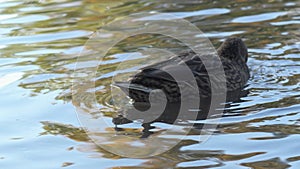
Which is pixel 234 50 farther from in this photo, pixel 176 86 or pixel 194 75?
pixel 176 86

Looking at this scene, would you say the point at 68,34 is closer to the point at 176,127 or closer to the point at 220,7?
the point at 220,7

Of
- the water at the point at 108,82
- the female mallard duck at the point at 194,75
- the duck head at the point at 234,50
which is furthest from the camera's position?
the duck head at the point at 234,50

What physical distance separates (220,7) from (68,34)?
2.87 metres

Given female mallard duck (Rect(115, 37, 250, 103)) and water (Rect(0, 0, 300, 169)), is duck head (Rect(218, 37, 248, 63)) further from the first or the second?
water (Rect(0, 0, 300, 169))

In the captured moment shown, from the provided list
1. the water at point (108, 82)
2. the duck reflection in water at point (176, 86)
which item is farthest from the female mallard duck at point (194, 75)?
the water at point (108, 82)

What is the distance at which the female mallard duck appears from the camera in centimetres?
898

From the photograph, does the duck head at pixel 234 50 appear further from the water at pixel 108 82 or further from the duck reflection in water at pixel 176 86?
the duck reflection in water at pixel 176 86

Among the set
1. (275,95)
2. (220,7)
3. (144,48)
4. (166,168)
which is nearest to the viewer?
(166,168)

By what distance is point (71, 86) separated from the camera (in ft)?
32.5

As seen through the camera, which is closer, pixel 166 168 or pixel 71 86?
pixel 166 168

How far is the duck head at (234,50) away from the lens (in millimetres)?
10750

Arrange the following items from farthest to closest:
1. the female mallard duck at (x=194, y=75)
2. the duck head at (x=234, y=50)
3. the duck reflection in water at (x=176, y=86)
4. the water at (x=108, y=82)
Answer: the duck head at (x=234, y=50), the female mallard duck at (x=194, y=75), the duck reflection in water at (x=176, y=86), the water at (x=108, y=82)

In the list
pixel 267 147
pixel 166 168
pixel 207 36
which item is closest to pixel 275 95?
pixel 267 147

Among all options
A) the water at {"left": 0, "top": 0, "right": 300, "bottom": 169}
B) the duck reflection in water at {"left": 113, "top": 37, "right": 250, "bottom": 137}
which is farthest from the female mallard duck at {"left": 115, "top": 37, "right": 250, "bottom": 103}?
the water at {"left": 0, "top": 0, "right": 300, "bottom": 169}
